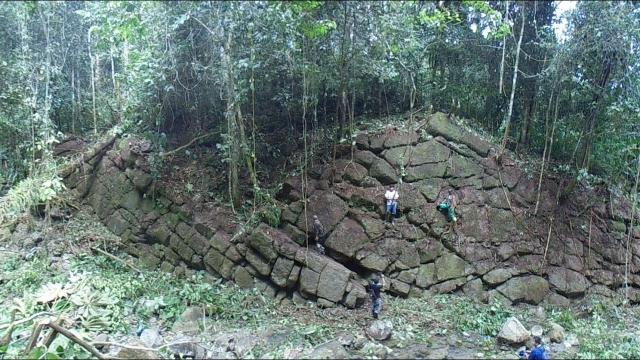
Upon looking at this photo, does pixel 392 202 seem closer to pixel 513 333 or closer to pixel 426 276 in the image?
pixel 426 276

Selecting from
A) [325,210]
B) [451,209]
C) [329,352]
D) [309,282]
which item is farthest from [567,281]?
[329,352]

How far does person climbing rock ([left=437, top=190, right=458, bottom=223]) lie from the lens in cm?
1127

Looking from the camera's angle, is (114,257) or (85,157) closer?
(114,257)

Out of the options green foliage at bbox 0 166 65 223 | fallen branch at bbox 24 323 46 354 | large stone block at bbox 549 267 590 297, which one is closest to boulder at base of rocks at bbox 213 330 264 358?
fallen branch at bbox 24 323 46 354

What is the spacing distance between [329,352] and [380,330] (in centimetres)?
133

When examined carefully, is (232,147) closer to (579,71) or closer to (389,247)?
(389,247)

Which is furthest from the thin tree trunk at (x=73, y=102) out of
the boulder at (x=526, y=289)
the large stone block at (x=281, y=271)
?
the boulder at (x=526, y=289)

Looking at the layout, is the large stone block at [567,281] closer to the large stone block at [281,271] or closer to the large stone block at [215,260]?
the large stone block at [281,271]

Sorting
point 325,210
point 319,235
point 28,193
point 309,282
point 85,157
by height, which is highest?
point 85,157

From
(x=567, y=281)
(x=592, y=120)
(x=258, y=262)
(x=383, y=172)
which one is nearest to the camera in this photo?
(x=258, y=262)

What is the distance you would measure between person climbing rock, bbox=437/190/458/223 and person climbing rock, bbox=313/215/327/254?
3417 millimetres

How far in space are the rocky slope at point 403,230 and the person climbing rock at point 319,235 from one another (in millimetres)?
222

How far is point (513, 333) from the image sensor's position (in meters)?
8.63

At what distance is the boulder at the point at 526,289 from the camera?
10.7 meters
